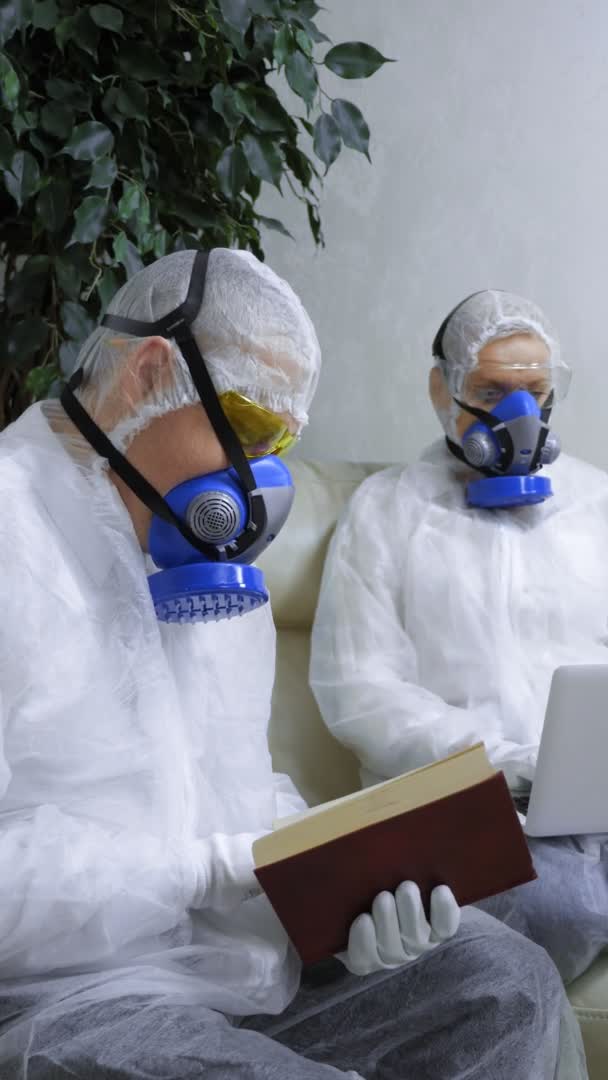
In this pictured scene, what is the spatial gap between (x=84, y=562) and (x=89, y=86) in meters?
0.98

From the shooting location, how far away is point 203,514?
1.19 metres

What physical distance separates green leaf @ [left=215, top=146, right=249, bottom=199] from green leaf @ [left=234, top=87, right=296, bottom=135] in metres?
0.06

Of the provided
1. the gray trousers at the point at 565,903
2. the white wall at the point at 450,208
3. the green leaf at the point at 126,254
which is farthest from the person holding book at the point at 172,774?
the white wall at the point at 450,208

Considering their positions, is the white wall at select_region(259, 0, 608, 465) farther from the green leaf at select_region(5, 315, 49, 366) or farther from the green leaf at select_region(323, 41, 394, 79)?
the green leaf at select_region(5, 315, 49, 366)

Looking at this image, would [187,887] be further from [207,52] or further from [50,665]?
[207,52]

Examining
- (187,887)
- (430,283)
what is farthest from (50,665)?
(430,283)

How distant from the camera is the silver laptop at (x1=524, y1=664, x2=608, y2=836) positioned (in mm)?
Result: 1287

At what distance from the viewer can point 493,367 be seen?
82.1 inches

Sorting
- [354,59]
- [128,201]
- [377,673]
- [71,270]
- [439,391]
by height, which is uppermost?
[354,59]

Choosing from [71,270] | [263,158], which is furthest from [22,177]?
[263,158]

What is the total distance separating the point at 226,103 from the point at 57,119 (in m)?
0.27

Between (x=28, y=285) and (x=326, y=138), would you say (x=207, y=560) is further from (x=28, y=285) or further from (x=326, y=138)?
(x=326, y=138)

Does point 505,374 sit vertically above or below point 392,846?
above

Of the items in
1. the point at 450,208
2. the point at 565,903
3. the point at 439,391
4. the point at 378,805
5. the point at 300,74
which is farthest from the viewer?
the point at 450,208
